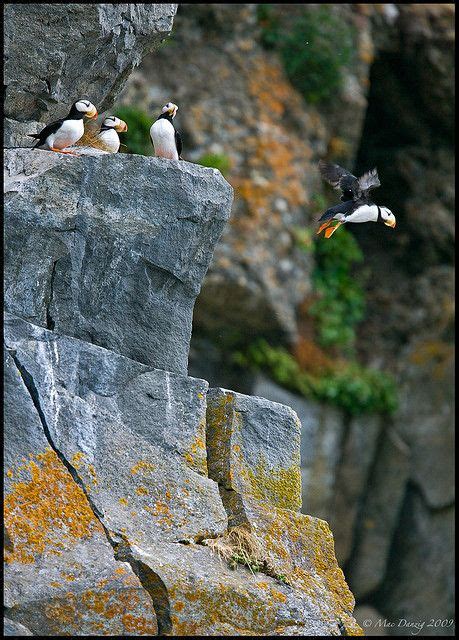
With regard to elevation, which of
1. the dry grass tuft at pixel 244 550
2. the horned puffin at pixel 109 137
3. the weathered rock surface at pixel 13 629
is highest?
the horned puffin at pixel 109 137

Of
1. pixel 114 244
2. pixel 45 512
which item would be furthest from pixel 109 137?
pixel 45 512

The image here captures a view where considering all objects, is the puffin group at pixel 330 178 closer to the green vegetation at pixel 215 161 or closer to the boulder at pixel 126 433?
the boulder at pixel 126 433

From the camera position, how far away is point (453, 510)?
44.0ft

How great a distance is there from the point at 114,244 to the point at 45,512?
5.33 feet

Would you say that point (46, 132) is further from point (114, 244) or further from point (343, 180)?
point (343, 180)

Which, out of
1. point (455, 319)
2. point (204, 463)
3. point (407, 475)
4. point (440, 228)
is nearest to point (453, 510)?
point (407, 475)

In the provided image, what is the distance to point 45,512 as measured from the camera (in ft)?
15.7

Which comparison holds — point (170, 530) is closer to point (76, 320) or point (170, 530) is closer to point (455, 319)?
point (76, 320)

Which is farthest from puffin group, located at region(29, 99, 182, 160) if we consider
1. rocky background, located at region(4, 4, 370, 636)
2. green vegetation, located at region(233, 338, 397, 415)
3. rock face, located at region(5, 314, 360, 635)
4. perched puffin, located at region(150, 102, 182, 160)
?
green vegetation, located at region(233, 338, 397, 415)

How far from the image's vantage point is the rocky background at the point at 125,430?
4.72m

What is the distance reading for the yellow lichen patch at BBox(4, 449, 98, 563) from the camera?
15.3 ft

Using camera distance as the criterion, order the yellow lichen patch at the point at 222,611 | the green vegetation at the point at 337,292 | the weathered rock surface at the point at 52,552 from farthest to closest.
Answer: the green vegetation at the point at 337,292 → the yellow lichen patch at the point at 222,611 → the weathered rock surface at the point at 52,552

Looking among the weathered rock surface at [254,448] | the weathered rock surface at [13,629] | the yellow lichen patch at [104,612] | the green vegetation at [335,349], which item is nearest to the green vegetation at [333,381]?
the green vegetation at [335,349]

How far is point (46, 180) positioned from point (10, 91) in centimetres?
110
